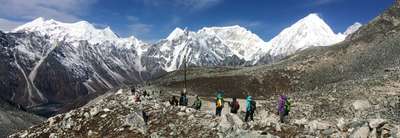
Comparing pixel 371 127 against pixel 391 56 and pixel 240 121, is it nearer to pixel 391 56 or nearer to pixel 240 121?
pixel 240 121

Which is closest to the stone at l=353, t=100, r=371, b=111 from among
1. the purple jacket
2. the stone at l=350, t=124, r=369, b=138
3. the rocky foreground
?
the rocky foreground

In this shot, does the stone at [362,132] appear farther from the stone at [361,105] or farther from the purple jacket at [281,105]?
the stone at [361,105]

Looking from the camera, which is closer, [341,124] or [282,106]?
[341,124]

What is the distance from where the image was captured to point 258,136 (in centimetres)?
2930

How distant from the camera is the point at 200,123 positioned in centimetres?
3497

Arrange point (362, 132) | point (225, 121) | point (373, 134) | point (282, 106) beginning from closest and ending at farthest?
point (373, 134), point (362, 132), point (225, 121), point (282, 106)

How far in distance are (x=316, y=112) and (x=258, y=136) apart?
13.1 m

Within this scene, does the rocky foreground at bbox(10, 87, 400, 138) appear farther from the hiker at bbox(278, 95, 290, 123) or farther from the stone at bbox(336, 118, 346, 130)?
the hiker at bbox(278, 95, 290, 123)

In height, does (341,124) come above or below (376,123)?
below

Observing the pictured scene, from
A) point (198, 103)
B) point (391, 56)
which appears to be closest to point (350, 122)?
point (198, 103)

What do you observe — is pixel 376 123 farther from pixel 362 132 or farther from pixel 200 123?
pixel 200 123

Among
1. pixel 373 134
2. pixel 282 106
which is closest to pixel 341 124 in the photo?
pixel 373 134

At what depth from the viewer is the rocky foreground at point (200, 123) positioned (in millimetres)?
27922

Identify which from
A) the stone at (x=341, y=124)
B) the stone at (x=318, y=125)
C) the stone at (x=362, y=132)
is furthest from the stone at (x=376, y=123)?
the stone at (x=318, y=125)
